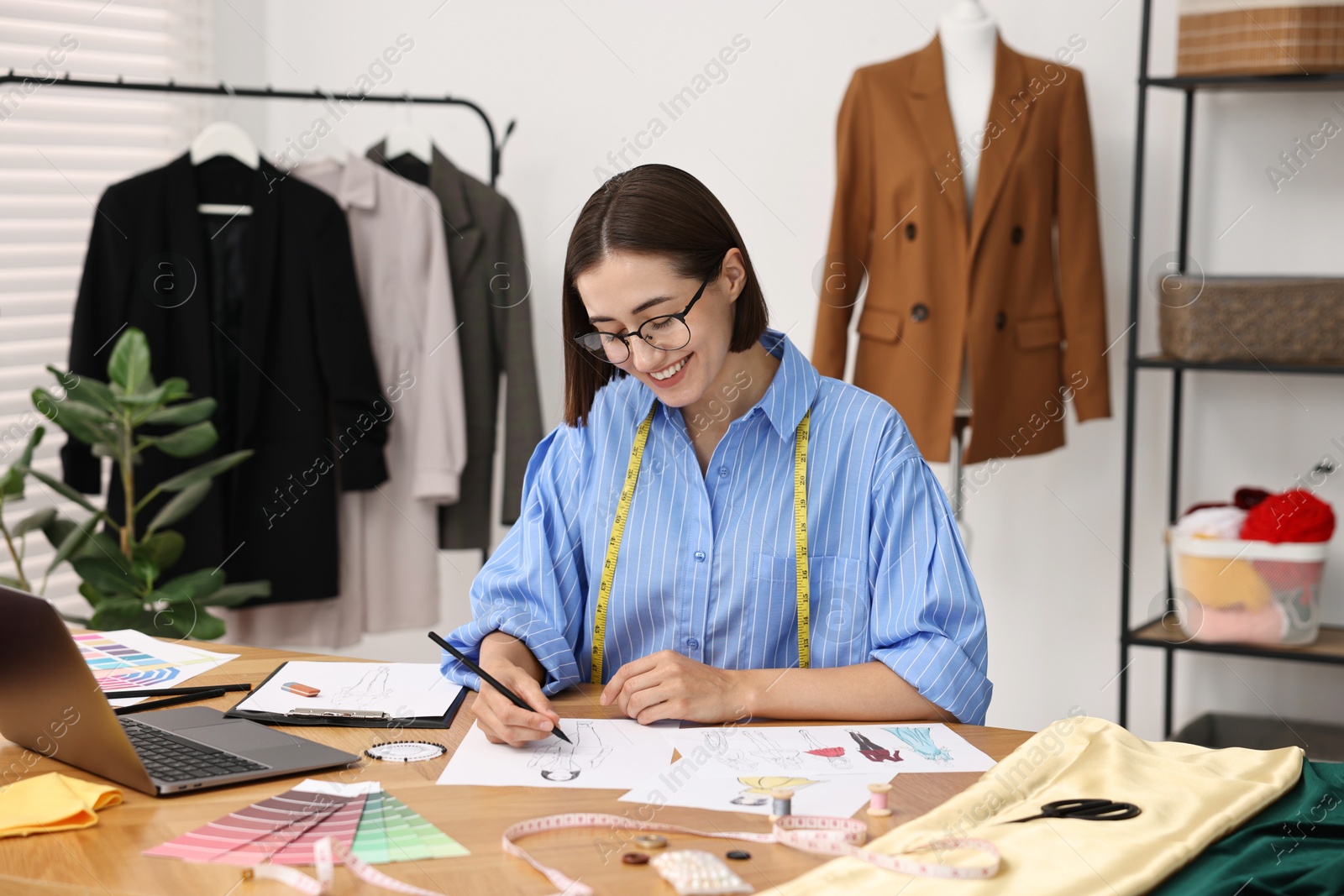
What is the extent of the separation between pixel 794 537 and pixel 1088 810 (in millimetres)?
601

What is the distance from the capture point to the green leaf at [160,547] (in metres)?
2.67

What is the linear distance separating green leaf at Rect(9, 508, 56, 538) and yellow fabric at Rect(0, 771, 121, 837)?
1528 millimetres

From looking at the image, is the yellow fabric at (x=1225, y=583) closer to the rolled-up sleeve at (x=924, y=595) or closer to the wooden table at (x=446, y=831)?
the rolled-up sleeve at (x=924, y=595)

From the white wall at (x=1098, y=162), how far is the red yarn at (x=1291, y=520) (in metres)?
0.34

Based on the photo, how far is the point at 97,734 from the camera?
1231mm

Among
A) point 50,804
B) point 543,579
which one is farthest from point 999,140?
point 50,804

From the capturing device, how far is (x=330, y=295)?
3023mm

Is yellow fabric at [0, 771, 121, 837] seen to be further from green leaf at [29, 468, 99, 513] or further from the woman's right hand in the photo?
green leaf at [29, 468, 99, 513]

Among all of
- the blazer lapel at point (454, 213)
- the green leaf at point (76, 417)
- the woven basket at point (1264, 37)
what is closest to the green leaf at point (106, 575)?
the green leaf at point (76, 417)

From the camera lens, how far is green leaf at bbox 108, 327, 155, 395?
2.61 m

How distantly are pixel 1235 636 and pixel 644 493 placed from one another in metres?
1.61

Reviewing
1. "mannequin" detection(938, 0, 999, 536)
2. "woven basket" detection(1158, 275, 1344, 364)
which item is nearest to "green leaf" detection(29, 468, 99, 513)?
"mannequin" detection(938, 0, 999, 536)

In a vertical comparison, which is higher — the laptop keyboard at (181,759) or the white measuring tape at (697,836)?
the white measuring tape at (697,836)

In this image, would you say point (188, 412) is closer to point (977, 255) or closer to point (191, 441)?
point (191, 441)
